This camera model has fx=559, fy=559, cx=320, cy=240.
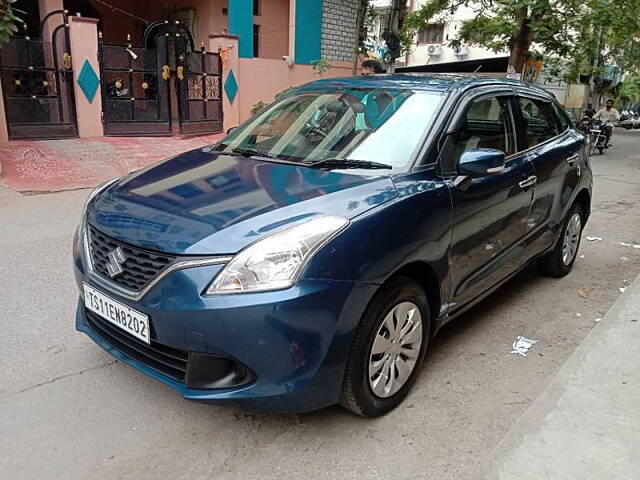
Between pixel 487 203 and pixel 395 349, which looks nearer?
pixel 395 349

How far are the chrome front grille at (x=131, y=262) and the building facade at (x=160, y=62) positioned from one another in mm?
8437

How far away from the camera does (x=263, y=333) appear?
2.23 metres

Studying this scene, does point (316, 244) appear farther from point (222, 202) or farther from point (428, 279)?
point (428, 279)

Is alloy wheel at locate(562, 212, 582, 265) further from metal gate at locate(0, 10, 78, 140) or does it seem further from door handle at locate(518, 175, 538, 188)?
metal gate at locate(0, 10, 78, 140)

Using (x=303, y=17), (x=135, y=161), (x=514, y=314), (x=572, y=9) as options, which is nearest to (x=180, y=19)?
(x=303, y=17)

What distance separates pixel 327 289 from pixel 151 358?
0.90 m

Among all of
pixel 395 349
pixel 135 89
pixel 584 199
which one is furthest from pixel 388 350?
pixel 135 89

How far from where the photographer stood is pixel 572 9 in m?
12.9

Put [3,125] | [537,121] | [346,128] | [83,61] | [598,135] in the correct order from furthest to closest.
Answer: [598,135] → [83,61] → [3,125] → [537,121] → [346,128]

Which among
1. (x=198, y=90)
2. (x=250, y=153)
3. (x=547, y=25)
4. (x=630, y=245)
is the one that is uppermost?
(x=547, y=25)

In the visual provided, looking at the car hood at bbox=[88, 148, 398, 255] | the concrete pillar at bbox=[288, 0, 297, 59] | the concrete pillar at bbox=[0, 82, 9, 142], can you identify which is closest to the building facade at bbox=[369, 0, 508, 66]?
the concrete pillar at bbox=[288, 0, 297, 59]

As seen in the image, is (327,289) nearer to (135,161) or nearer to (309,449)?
(309,449)

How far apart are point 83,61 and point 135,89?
1.19 meters

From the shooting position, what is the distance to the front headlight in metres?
2.24
